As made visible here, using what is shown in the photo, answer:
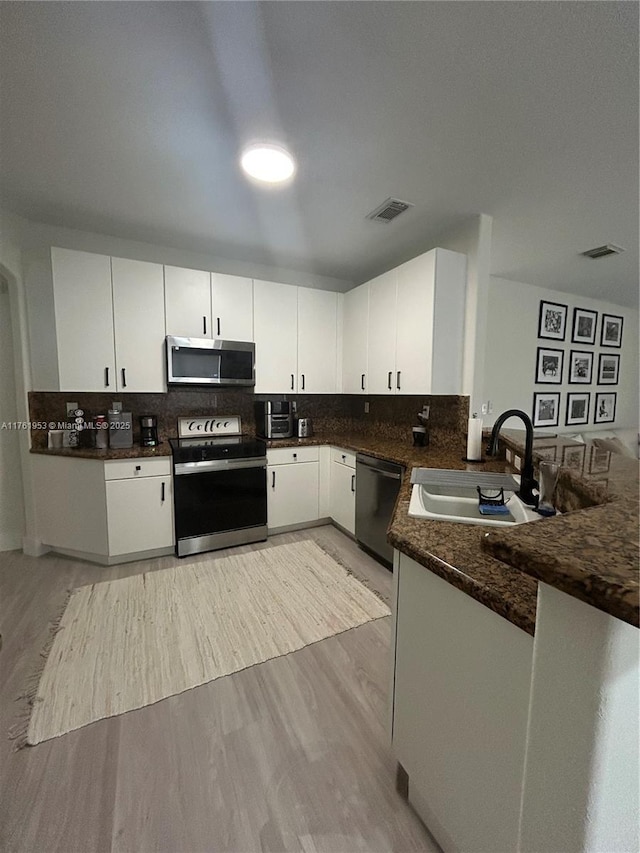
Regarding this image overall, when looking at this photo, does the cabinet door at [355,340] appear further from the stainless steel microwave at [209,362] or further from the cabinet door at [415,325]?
the stainless steel microwave at [209,362]

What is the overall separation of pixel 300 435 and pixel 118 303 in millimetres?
1905

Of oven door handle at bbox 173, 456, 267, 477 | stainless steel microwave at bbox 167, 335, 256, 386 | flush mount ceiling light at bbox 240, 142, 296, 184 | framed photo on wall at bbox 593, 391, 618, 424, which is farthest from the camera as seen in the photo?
framed photo on wall at bbox 593, 391, 618, 424

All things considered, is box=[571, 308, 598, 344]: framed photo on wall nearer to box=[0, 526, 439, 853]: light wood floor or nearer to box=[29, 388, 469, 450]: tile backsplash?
box=[29, 388, 469, 450]: tile backsplash

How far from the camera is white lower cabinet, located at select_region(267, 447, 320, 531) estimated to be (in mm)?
3061

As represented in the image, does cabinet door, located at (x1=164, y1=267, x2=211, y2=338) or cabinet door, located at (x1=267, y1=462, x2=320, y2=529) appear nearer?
cabinet door, located at (x1=164, y1=267, x2=211, y2=338)

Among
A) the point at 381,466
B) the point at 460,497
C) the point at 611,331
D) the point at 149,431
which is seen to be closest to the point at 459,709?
the point at 460,497

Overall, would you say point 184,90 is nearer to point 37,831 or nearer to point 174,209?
point 174,209

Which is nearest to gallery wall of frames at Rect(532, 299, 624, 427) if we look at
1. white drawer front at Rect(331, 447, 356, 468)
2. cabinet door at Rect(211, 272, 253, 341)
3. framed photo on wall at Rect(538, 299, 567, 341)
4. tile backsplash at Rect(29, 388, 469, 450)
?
framed photo on wall at Rect(538, 299, 567, 341)

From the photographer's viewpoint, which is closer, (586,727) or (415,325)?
(586,727)

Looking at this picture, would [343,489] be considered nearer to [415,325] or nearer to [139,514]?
[415,325]

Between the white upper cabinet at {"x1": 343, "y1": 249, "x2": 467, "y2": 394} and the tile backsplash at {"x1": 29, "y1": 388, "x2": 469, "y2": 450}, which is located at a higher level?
the white upper cabinet at {"x1": 343, "y1": 249, "x2": 467, "y2": 394}

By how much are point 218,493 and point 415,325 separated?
2073 mm

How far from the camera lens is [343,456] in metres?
3.07

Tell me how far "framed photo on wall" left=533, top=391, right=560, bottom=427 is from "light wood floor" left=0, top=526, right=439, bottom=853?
11.9 feet
